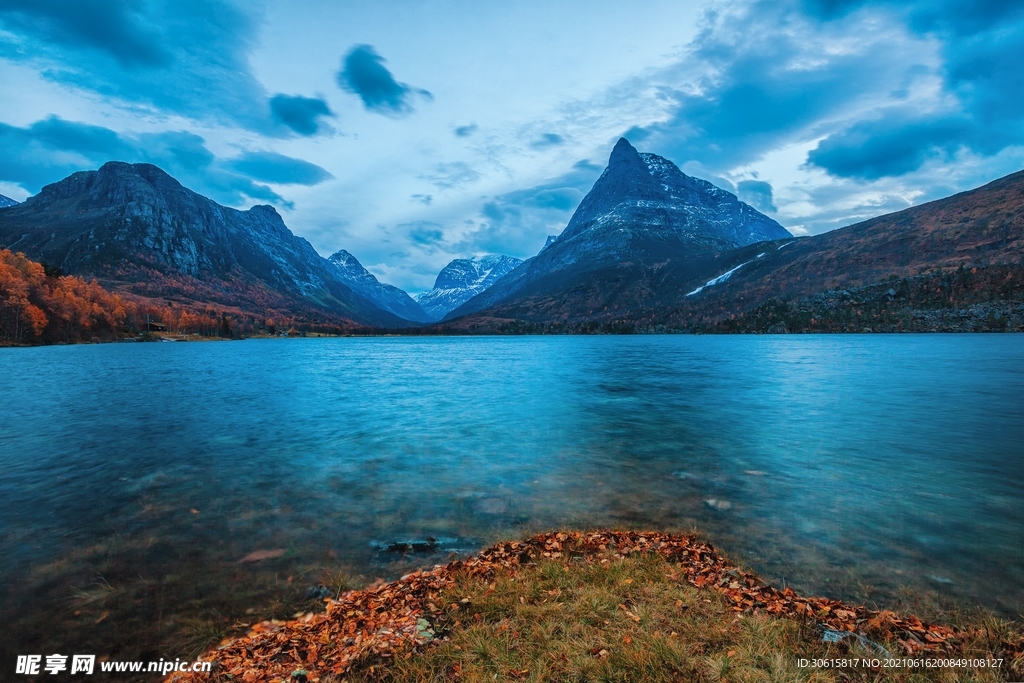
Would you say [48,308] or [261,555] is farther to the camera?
[48,308]

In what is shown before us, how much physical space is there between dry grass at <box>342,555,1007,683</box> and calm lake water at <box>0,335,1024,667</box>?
4084 millimetres

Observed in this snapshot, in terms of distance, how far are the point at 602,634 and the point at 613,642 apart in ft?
1.07

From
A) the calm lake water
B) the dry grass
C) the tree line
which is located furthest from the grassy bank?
the tree line

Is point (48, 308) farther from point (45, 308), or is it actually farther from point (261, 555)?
point (261, 555)

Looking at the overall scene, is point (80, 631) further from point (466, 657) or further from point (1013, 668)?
point (1013, 668)

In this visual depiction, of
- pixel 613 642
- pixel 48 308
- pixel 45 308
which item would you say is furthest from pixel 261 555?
pixel 48 308

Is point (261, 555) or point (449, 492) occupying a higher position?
point (261, 555)

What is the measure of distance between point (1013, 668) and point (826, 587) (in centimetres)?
445

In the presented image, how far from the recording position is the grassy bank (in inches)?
269

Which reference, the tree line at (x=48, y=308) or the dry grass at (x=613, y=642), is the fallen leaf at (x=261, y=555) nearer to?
the dry grass at (x=613, y=642)

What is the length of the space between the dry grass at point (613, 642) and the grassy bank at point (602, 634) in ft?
0.08

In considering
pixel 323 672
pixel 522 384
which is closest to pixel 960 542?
pixel 323 672

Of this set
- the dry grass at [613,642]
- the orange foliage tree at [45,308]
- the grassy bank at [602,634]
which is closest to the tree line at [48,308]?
the orange foliage tree at [45,308]

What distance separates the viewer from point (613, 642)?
25.0 feet
